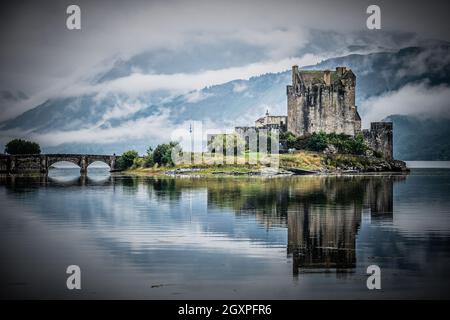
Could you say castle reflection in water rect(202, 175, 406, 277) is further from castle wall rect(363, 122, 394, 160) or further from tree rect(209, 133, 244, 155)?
castle wall rect(363, 122, 394, 160)

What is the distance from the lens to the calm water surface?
1097 inches

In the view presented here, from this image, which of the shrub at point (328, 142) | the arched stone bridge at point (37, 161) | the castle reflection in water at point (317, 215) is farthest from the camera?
the arched stone bridge at point (37, 161)

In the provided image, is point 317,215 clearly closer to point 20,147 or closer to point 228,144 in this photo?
point 228,144

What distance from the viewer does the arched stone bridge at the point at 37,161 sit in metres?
173

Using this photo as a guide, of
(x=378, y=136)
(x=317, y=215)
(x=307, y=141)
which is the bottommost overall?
(x=317, y=215)

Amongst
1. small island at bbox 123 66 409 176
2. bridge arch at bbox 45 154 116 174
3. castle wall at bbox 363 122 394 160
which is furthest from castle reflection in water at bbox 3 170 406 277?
bridge arch at bbox 45 154 116 174

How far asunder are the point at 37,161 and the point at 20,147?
14345 millimetres

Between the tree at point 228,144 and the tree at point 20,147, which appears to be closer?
the tree at point 228,144

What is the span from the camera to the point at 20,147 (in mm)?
191750

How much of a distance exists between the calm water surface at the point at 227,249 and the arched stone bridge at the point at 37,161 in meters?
115

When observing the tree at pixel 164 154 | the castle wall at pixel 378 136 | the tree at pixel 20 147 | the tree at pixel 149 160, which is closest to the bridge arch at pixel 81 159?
the tree at pixel 20 147

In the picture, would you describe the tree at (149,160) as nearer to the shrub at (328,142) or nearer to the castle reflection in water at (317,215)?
the shrub at (328,142)

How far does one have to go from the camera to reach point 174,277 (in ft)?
96.9

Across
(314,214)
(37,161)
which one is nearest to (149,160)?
(37,161)
